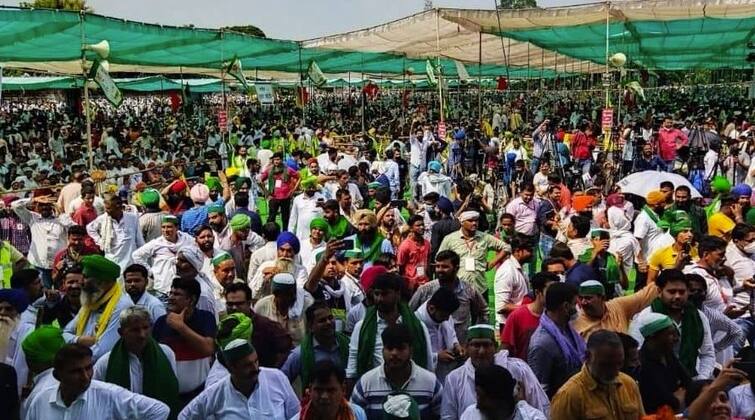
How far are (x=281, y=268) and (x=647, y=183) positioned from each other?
14.8ft

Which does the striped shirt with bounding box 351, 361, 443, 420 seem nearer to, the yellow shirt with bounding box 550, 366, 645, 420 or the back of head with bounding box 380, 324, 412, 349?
the back of head with bounding box 380, 324, 412, 349

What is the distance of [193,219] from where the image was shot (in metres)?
7.16

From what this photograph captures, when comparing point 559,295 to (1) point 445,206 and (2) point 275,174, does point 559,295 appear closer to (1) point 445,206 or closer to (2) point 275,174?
(1) point 445,206

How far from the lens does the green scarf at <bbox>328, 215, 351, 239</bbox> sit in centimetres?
668

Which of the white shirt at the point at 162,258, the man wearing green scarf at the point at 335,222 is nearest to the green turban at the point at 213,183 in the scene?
the man wearing green scarf at the point at 335,222

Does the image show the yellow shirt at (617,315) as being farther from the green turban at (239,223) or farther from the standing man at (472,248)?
the green turban at (239,223)

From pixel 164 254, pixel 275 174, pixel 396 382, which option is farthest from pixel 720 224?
pixel 275 174

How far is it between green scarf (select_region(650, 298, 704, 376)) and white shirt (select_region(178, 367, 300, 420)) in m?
2.04

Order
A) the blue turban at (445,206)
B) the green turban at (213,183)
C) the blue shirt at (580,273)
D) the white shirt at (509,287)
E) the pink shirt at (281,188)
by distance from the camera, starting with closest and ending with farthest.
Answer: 1. the blue shirt at (580,273)
2. the white shirt at (509,287)
3. the blue turban at (445,206)
4. the green turban at (213,183)
5. the pink shirt at (281,188)

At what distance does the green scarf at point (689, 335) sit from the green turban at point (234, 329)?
212cm

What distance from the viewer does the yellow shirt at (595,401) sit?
3.04 metres

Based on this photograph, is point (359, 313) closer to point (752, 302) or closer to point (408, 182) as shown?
point (752, 302)

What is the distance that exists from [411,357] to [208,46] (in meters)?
12.2

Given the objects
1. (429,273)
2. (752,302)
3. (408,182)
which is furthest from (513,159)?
(752,302)
